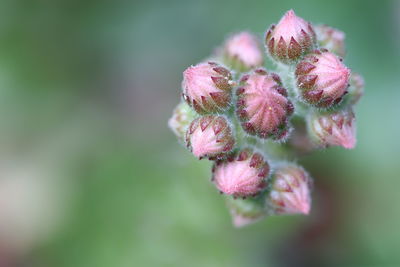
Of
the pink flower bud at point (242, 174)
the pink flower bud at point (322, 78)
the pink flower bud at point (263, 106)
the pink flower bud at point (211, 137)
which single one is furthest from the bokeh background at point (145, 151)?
the pink flower bud at point (322, 78)

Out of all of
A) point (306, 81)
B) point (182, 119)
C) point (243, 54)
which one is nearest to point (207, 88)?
point (182, 119)

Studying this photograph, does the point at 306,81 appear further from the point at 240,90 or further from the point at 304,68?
the point at 240,90

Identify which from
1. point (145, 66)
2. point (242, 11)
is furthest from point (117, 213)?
Answer: point (242, 11)

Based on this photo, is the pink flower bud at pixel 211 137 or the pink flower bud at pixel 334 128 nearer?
the pink flower bud at pixel 211 137

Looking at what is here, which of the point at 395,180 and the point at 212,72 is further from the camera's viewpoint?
the point at 395,180

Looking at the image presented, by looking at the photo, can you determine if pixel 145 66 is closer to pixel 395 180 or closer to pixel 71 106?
pixel 71 106

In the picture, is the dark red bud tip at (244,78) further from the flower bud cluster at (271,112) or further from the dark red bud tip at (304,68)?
the dark red bud tip at (304,68)
